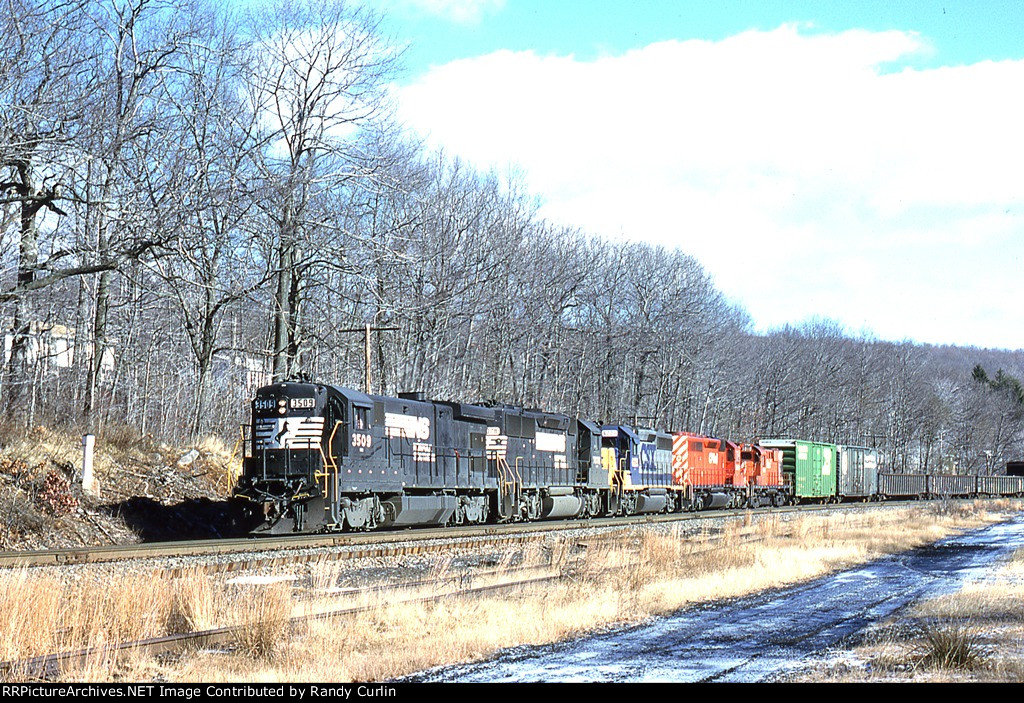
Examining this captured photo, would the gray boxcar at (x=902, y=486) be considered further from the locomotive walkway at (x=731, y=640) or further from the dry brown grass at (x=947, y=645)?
the dry brown grass at (x=947, y=645)

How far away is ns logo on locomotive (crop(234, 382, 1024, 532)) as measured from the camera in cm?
2042

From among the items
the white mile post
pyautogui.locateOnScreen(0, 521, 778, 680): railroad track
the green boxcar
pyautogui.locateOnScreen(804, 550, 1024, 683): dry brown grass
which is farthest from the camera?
the green boxcar

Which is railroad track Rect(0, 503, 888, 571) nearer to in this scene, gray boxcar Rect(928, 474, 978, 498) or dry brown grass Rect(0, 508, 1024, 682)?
dry brown grass Rect(0, 508, 1024, 682)

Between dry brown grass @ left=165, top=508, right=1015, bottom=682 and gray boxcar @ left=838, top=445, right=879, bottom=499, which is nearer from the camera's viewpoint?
dry brown grass @ left=165, top=508, right=1015, bottom=682

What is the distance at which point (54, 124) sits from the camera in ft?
64.4

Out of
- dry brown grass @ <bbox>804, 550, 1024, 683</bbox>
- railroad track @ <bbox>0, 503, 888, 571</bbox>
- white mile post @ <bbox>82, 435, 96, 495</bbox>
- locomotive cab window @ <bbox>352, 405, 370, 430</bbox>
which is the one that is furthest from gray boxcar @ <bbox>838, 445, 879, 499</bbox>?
dry brown grass @ <bbox>804, 550, 1024, 683</bbox>

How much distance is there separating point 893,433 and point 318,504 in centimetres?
9237

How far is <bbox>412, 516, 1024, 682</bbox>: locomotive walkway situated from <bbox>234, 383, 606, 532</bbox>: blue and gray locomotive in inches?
379

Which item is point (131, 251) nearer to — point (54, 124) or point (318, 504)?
point (54, 124)

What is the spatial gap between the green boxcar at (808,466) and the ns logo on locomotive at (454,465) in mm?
3706

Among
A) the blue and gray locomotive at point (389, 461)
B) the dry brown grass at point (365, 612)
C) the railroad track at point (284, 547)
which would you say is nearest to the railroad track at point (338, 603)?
the dry brown grass at point (365, 612)

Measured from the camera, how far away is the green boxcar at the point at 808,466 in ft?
156

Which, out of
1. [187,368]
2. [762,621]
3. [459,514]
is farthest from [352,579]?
[187,368]

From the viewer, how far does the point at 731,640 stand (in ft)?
35.0
